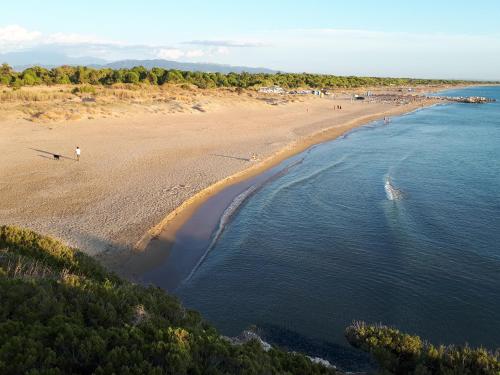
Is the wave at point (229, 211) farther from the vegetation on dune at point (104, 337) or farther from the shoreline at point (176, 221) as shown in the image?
the vegetation on dune at point (104, 337)

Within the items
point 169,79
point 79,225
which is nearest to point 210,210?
point 79,225

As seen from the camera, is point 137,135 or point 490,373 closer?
point 490,373

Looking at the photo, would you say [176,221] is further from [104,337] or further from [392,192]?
[104,337]

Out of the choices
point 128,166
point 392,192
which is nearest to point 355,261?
point 392,192

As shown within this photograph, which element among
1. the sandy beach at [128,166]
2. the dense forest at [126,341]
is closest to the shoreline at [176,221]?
the sandy beach at [128,166]

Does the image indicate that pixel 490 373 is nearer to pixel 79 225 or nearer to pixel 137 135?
pixel 79 225
